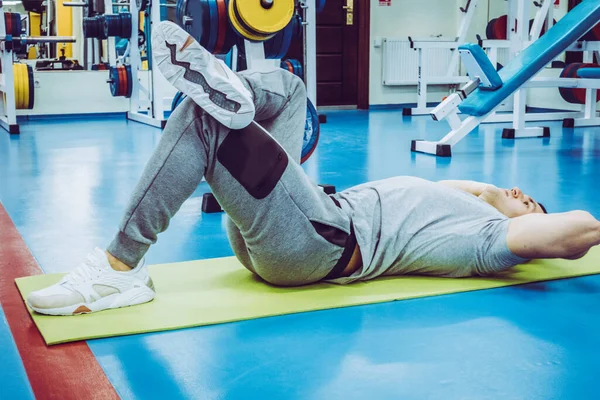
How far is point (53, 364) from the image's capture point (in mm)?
1253

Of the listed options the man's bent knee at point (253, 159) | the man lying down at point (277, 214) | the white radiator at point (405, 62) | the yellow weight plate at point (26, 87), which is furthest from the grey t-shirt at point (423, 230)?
the white radiator at point (405, 62)

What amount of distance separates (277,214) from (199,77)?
334mm

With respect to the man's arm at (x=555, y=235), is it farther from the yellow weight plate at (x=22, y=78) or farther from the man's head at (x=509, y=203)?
the yellow weight plate at (x=22, y=78)

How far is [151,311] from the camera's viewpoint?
1512 millimetres

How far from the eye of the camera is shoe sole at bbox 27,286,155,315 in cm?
148

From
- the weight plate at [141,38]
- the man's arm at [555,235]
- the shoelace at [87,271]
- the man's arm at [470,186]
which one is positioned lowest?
the shoelace at [87,271]

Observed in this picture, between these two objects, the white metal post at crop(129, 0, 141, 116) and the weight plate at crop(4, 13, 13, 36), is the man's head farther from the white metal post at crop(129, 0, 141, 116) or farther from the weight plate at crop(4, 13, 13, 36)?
the white metal post at crop(129, 0, 141, 116)

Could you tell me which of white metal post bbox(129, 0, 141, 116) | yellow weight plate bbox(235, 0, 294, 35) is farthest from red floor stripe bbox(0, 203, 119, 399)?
white metal post bbox(129, 0, 141, 116)

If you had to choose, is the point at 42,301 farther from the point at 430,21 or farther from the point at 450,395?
the point at 430,21

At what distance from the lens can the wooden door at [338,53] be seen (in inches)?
321

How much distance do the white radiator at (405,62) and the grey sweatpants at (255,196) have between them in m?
6.95

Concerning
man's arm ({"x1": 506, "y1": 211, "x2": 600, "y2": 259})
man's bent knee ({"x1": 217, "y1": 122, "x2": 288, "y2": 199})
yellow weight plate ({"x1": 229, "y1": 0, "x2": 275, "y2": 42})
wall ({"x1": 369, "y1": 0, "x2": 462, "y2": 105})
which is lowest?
man's arm ({"x1": 506, "y1": 211, "x2": 600, "y2": 259})

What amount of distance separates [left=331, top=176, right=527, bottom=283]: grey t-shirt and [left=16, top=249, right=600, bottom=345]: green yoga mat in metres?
0.05

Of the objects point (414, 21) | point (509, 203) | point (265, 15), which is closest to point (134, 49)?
point (414, 21)
